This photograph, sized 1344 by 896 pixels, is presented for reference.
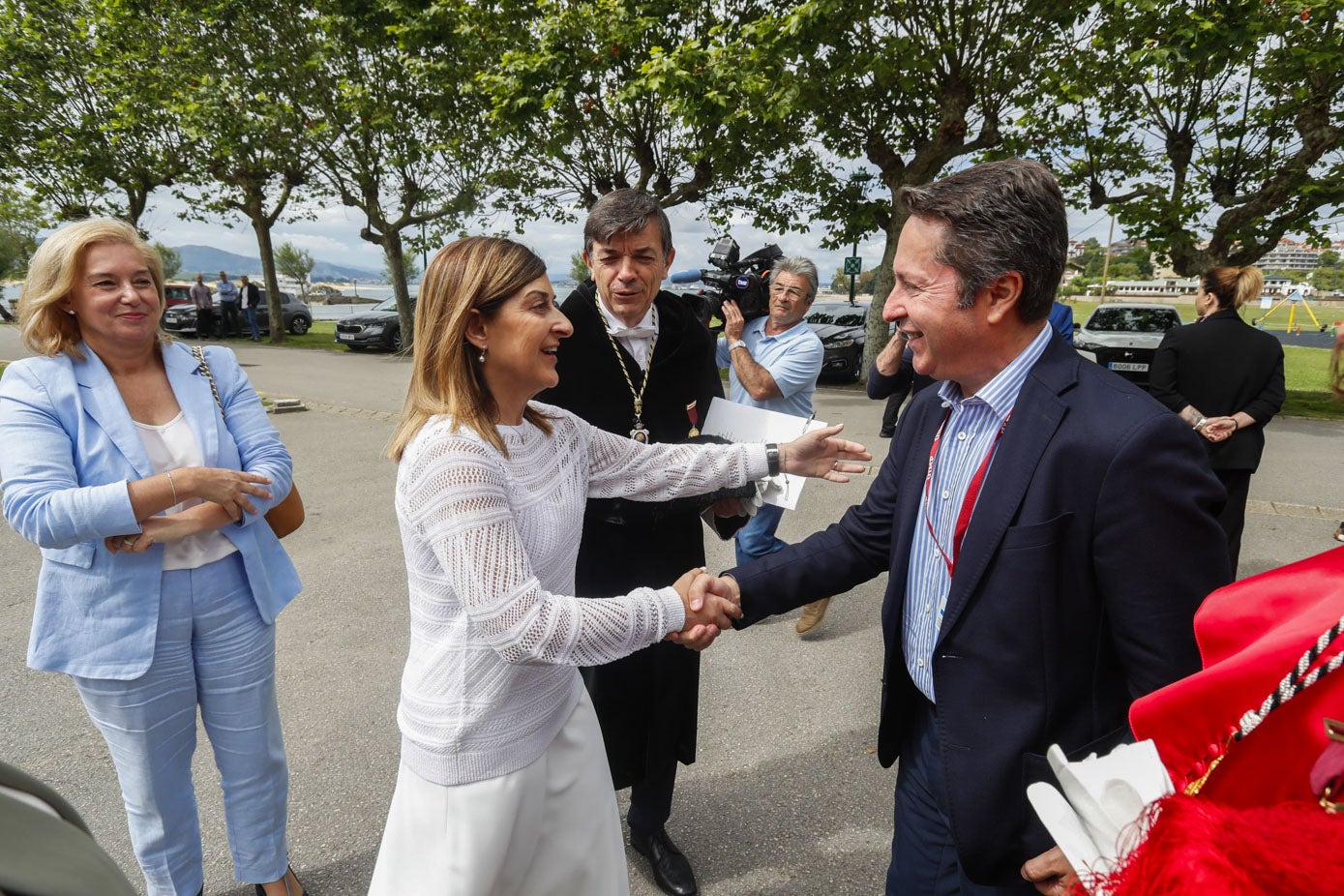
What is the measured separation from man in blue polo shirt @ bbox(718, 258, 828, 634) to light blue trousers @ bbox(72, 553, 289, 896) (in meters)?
2.75

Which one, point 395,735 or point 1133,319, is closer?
point 395,735

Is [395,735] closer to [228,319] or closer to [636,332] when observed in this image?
[636,332]

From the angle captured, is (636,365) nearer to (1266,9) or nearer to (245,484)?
(245,484)

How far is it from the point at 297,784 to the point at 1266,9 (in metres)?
12.4

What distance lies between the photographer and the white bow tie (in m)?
2.50

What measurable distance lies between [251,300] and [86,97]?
609 cm

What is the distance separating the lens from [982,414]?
64.0 inches

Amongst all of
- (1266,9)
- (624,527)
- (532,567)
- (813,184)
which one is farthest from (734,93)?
(532,567)

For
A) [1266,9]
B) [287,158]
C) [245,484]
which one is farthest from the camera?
[287,158]

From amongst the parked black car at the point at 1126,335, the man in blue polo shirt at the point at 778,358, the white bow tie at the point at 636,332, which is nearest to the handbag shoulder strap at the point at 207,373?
the white bow tie at the point at 636,332

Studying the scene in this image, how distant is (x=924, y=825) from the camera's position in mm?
1729

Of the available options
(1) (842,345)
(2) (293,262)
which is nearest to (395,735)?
(1) (842,345)

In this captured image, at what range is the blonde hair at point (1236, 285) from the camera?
4.52 m

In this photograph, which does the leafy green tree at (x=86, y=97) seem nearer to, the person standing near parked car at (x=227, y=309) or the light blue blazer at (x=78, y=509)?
the person standing near parked car at (x=227, y=309)
